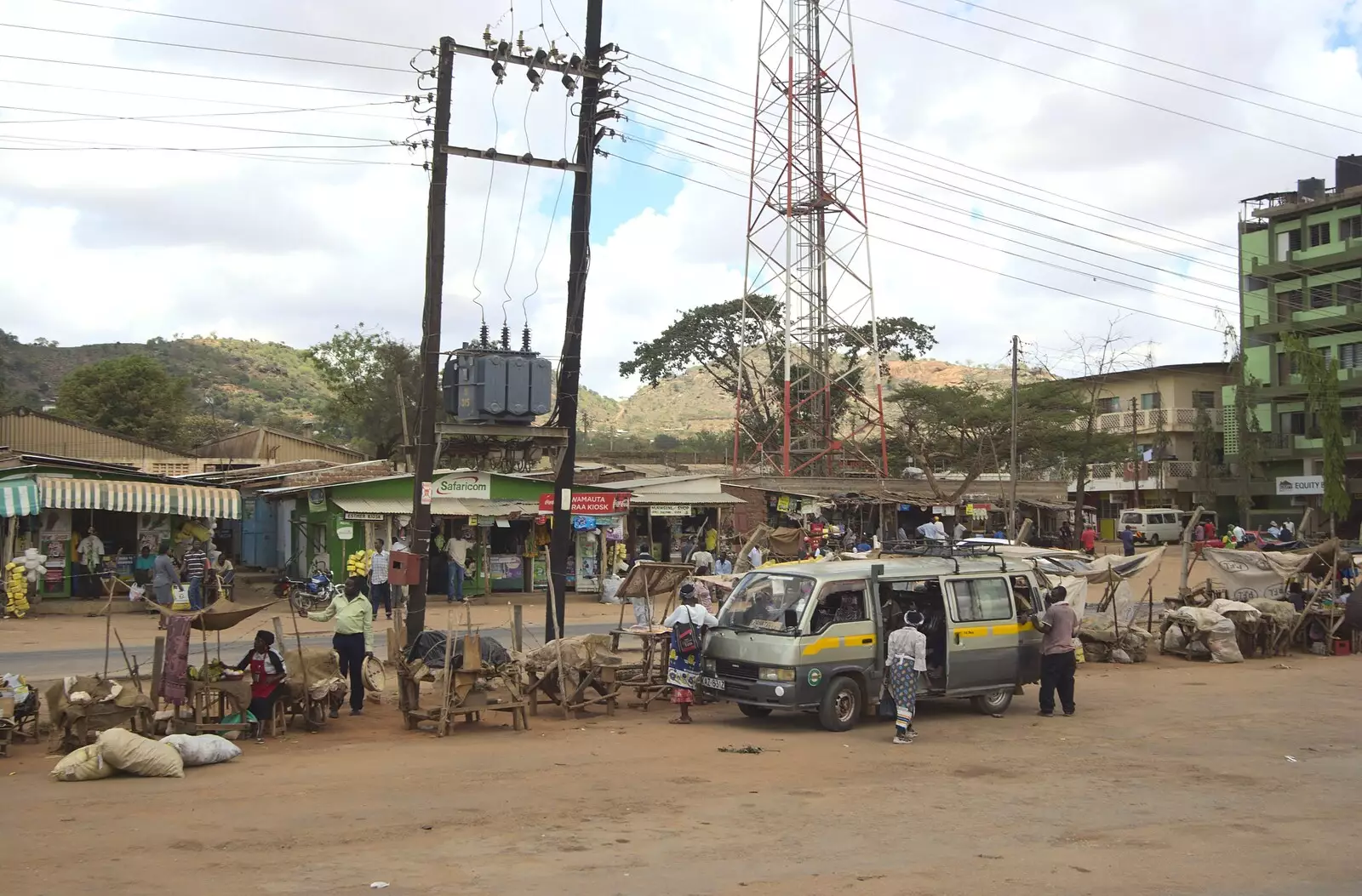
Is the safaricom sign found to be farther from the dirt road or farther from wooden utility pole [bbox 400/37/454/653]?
the dirt road

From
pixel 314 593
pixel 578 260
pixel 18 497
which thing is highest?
pixel 578 260

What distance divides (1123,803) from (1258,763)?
288 cm

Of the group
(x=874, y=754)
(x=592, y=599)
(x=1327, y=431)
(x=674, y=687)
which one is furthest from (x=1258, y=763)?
(x=1327, y=431)

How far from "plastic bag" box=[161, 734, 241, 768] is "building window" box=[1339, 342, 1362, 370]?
5753cm

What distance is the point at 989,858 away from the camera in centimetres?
834

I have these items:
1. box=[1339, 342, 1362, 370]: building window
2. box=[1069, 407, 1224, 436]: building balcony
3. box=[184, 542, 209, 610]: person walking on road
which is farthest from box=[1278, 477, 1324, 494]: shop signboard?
box=[184, 542, 209, 610]: person walking on road

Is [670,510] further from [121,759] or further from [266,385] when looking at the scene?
[266,385]

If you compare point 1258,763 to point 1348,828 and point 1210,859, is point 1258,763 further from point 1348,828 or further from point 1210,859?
point 1210,859

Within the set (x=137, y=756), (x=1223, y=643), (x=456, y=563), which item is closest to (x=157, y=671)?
(x=137, y=756)

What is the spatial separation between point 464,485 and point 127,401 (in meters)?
35.3

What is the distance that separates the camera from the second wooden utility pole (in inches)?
583

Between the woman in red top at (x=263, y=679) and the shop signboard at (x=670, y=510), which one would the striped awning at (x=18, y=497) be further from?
the shop signboard at (x=670, y=510)

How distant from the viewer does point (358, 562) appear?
25.8 meters

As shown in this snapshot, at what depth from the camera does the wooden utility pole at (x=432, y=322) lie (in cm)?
1480
